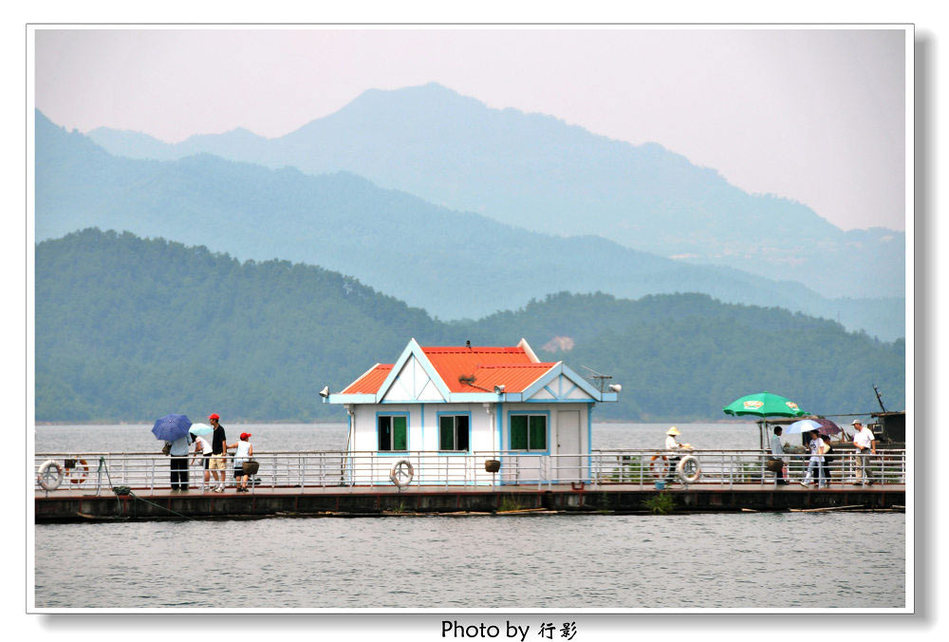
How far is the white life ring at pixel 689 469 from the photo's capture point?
123ft

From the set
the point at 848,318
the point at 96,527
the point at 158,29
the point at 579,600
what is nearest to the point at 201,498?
the point at 96,527

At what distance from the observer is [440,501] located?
36.0 m

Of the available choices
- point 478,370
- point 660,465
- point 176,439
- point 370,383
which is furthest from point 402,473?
point 660,465

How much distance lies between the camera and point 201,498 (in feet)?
116

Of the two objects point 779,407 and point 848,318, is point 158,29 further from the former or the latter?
point 848,318

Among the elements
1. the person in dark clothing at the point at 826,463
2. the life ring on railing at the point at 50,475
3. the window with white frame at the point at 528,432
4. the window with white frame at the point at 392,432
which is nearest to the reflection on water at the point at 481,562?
the person in dark clothing at the point at 826,463

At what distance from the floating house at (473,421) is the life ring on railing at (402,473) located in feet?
1.56

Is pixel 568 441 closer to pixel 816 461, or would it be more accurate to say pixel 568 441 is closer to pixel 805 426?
pixel 805 426

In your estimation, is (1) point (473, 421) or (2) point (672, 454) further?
(1) point (473, 421)

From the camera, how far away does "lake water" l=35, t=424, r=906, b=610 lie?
2673cm

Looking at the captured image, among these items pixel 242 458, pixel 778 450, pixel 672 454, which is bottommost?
pixel 778 450

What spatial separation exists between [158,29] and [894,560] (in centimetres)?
2000

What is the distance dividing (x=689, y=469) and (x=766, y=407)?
3.24 metres

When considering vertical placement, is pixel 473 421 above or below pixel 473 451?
above
